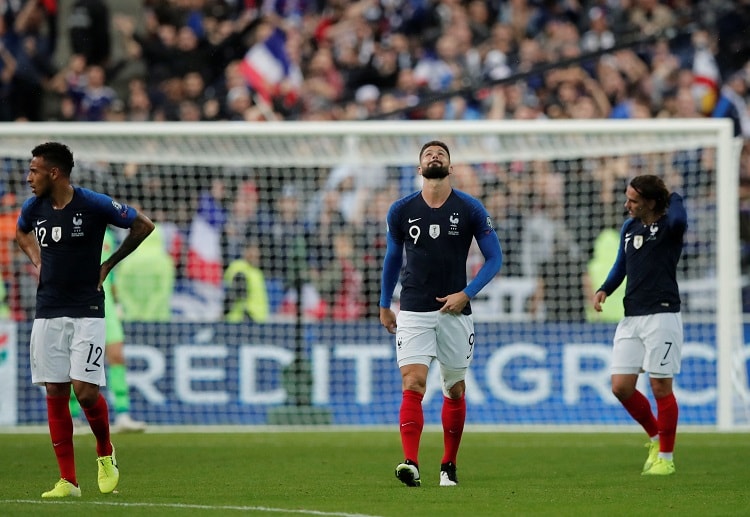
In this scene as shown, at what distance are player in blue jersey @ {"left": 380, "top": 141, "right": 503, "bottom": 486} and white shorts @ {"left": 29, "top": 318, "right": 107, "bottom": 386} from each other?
2029 millimetres

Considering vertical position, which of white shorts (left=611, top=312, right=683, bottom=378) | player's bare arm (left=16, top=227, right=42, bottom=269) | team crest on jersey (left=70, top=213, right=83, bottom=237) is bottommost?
white shorts (left=611, top=312, right=683, bottom=378)

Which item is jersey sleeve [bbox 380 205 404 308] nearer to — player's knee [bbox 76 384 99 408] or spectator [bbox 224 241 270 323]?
player's knee [bbox 76 384 99 408]

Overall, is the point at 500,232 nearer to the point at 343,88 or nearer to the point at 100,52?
the point at 343,88

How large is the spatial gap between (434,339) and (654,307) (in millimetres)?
2128

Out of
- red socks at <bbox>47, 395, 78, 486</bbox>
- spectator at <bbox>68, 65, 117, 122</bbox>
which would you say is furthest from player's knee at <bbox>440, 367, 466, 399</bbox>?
spectator at <bbox>68, 65, 117, 122</bbox>

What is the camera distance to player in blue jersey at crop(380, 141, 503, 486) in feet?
30.9

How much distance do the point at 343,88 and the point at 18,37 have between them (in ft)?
16.6

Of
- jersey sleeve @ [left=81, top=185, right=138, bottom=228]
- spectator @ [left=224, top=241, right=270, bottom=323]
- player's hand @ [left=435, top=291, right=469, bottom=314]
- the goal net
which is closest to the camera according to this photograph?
jersey sleeve @ [left=81, top=185, right=138, bottom=228]

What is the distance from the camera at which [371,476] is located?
417 inches

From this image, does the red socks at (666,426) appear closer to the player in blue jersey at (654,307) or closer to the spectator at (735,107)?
the player in blue jersey at (654,307)

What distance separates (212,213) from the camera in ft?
56.3

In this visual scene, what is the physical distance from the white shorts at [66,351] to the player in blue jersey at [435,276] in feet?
6.66

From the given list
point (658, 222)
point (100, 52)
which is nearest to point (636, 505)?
point (658, 222)

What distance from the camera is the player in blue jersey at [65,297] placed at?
352 inches
